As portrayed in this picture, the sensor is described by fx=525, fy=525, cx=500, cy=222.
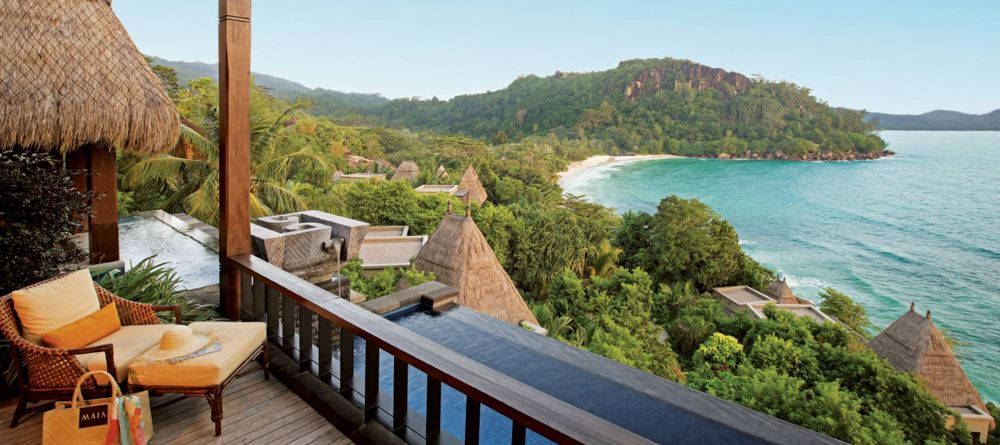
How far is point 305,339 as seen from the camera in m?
2.66

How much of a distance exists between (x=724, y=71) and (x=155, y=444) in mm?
94781

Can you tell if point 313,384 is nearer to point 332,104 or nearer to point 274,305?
point 274,305

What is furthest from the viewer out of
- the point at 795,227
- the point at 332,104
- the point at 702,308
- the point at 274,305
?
the point at 332,104

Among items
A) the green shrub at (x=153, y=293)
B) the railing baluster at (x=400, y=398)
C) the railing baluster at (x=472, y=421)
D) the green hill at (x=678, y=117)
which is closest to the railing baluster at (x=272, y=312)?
the green shrub at (x=153, y=293)

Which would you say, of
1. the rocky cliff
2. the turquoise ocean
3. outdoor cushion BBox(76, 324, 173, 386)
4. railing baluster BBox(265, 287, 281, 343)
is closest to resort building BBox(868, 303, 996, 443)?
the turquoise ocean

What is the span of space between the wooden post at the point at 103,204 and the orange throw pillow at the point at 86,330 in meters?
2.07

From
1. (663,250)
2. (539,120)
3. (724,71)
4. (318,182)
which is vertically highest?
(724,71)

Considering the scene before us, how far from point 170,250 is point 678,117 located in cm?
8150

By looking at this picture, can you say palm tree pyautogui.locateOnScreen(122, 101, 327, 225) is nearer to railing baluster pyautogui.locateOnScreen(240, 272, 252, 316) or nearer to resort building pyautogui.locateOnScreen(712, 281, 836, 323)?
railing baluster pyautogui.locateOnScreen(240, 272, 252, 316)

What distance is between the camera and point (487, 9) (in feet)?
191

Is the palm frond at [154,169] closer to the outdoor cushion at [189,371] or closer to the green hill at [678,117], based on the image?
the outdoor cushion at [189,371]

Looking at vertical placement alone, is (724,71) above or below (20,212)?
above

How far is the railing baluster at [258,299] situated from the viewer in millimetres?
3050

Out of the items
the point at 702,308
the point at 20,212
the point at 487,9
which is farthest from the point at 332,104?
the point at 20,212
